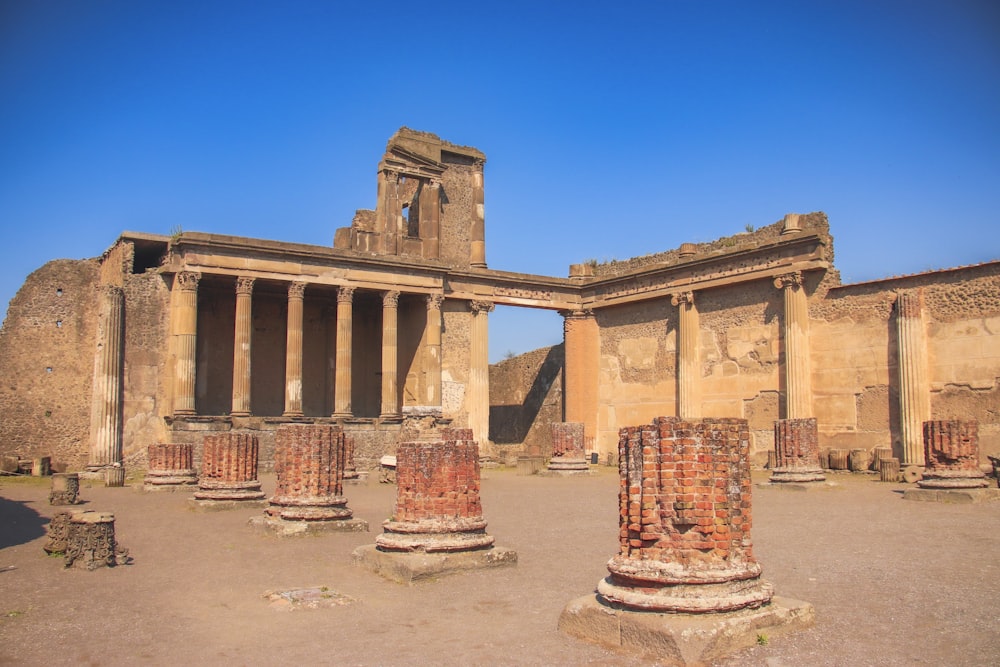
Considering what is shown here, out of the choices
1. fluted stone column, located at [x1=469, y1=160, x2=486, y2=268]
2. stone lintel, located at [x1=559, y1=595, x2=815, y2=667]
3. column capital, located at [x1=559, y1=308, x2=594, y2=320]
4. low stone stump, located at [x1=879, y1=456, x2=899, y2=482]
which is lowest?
stone lintel, located at [x1=559, y1=595, x2=815, y2=667]

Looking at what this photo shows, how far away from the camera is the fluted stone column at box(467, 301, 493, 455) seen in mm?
27484

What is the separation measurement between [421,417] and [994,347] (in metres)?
13.5

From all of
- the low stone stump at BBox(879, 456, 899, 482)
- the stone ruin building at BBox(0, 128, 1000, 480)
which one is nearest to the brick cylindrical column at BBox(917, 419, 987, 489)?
the low stone stump at BBox(879, 456, 899, 482)

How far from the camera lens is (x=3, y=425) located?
2536 cm

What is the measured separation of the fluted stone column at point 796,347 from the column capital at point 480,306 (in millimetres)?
9203

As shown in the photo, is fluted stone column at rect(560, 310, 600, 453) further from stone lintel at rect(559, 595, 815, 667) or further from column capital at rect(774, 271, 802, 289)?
stone lintel at rect(559, 595, 815, 667)

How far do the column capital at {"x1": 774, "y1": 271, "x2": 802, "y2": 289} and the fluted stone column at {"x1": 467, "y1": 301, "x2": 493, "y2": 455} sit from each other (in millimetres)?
9186

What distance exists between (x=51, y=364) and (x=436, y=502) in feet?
70.5

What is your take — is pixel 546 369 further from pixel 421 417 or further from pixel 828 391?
pixel 421 417

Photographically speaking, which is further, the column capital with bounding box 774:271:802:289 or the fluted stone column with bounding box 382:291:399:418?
the fluted stone column with bounding box 382:291:399:418

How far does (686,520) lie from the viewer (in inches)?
235

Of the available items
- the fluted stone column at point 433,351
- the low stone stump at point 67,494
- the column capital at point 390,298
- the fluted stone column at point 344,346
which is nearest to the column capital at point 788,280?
Result: the fluted stone column at point 433,351

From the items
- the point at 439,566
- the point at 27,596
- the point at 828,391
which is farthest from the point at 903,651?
the point at 828,391

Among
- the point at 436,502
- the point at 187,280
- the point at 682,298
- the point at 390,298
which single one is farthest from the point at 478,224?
the point at 436,502
